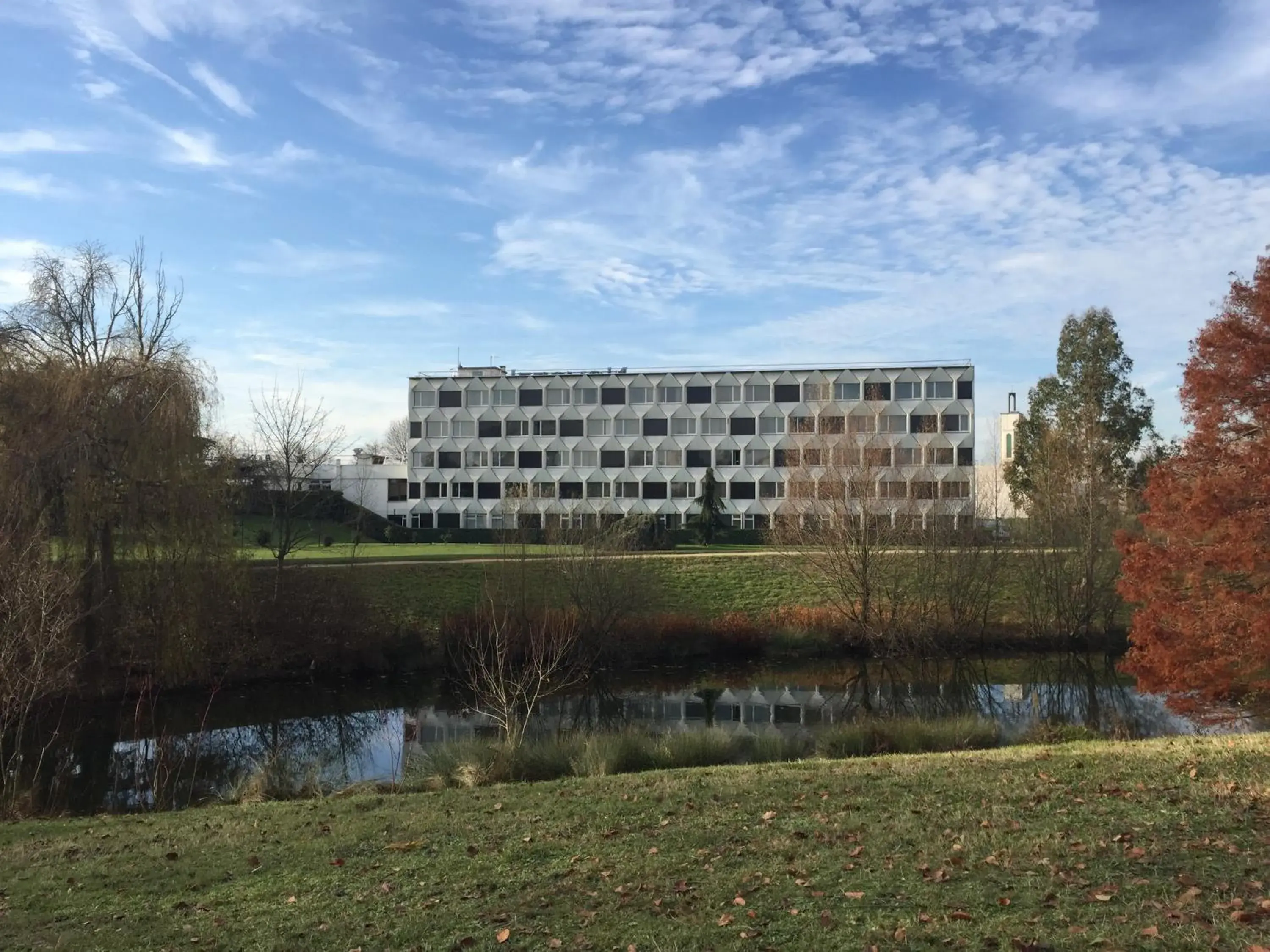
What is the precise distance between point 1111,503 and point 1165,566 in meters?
21.0

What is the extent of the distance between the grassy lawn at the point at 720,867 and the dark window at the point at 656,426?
59134 mm

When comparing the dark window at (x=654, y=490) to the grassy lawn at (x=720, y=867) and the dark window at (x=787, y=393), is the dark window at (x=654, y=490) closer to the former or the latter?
the dark window at (x=787, y=393)

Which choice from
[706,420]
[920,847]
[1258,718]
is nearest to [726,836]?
[920,847]

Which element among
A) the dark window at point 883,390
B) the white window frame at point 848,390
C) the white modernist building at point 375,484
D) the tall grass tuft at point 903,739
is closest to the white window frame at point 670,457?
the white window frame at point 848,390

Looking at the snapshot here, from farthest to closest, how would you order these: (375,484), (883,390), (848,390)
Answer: (375,484) → (848,390) → (883,390)

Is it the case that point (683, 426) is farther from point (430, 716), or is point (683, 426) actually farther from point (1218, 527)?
point (1218, 527)

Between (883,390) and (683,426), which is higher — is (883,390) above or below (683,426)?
above

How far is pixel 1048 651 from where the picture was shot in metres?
32.8

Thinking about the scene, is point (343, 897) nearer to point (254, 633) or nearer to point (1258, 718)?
point (1258, 718)

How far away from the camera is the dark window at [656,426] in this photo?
229 ft

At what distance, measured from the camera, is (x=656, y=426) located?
230 feet

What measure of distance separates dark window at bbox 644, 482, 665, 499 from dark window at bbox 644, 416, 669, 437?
3.55 m

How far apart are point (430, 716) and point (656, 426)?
4808cm

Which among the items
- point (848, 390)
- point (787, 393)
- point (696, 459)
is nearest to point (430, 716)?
point (696, 459)
